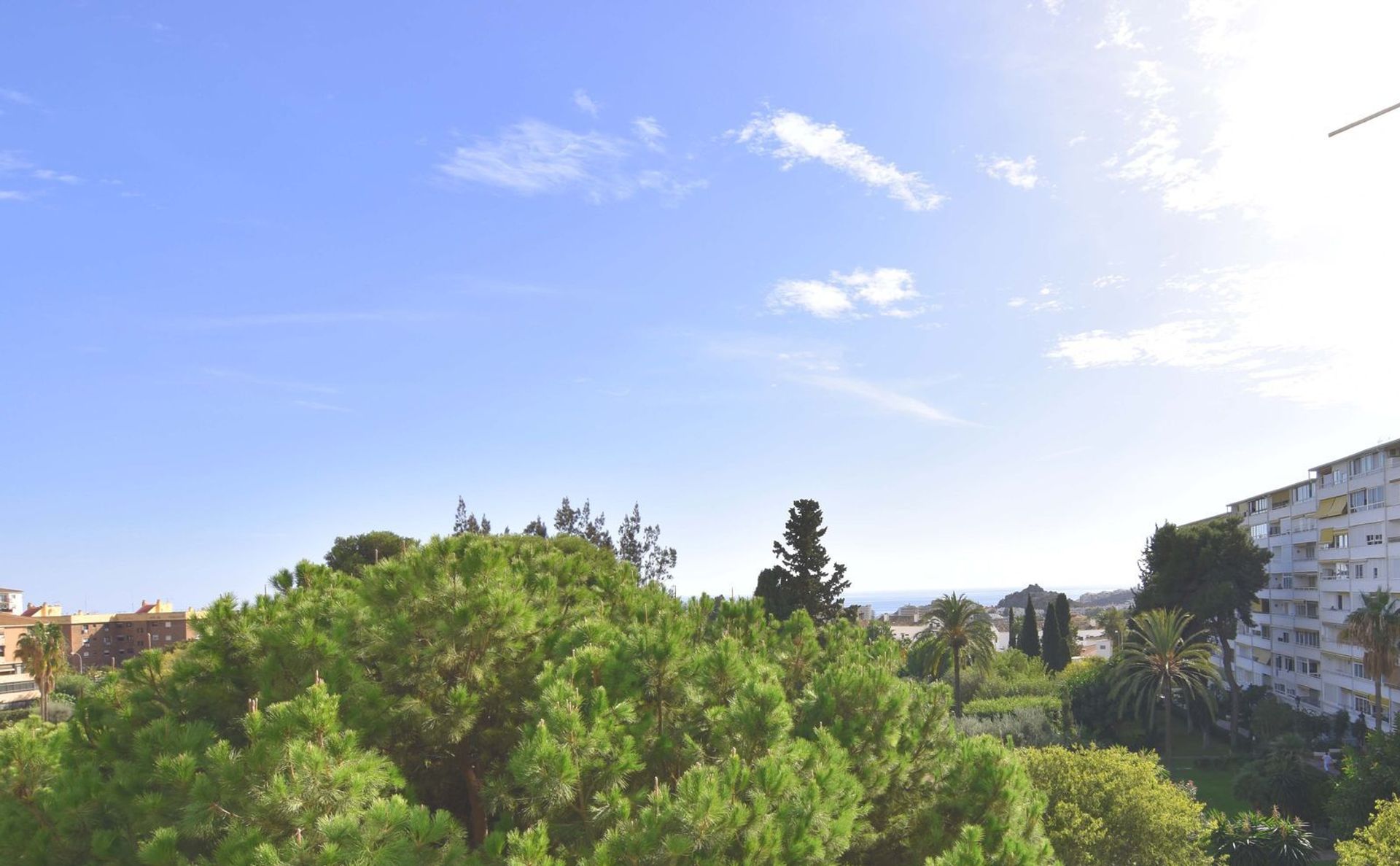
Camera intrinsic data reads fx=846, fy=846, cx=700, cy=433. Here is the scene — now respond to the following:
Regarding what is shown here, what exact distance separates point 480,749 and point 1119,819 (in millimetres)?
17053

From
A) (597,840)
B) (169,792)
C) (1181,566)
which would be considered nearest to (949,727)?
(597,840)

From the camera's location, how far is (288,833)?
21.5 ft

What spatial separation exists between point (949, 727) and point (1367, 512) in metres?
43.4

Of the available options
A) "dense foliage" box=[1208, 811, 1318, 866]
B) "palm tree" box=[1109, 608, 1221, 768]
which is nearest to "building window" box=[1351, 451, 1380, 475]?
"palm tree" box=[1109, 608, 1221, 768]

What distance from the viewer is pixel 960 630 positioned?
40906 millimetres

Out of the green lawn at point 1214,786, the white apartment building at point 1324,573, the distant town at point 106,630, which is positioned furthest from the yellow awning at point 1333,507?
the distant town at point 106,630

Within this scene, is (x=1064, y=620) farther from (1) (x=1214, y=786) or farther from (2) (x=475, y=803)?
(2) (x=475, y=803)

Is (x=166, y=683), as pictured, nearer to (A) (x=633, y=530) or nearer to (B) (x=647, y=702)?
(B) (x=647, y=702)

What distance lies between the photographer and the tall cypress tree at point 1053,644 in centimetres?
6256

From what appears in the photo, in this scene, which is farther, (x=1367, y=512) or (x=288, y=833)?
(x=1367, y=512)

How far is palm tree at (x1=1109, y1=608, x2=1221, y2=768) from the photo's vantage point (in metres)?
39.7

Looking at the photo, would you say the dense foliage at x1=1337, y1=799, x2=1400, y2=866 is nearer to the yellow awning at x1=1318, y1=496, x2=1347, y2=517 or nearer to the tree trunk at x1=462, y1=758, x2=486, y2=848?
the tree trunk at x1=462, y1=758, x2=486, y2=848

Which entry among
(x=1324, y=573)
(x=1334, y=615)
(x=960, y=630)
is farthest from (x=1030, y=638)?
(x=960, y=630)

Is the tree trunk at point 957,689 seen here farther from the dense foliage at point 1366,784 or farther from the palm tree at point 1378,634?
the dense foliage at point 1366,784
